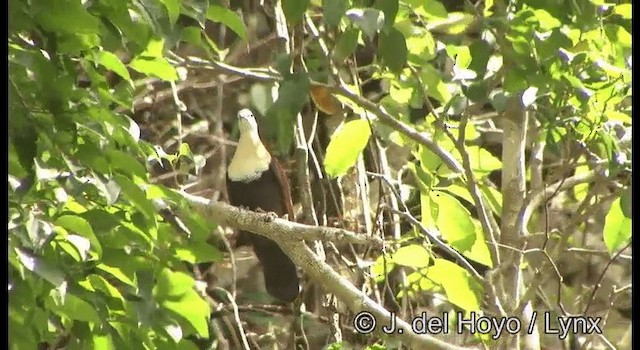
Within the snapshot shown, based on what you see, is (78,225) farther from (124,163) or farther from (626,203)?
(626,203)

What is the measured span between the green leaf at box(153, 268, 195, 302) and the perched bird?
12cm

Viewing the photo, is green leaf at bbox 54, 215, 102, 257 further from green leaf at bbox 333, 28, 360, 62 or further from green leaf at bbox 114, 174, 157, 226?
green leaf at bbox 333, 28, 360, 62

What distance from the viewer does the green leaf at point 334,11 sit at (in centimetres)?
76

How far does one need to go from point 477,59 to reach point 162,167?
0.36m

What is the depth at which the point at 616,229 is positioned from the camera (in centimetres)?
88

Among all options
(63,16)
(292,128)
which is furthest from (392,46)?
(63,16)

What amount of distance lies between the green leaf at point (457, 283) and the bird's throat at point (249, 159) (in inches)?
8.7

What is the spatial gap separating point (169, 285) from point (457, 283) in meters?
0.32

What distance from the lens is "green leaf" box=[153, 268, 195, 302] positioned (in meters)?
0.84

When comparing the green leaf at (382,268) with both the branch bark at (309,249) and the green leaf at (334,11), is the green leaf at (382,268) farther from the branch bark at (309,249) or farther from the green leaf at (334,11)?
the green leaf at (334,11)

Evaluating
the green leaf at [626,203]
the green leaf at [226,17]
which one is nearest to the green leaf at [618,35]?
the green leaf at [626,203]

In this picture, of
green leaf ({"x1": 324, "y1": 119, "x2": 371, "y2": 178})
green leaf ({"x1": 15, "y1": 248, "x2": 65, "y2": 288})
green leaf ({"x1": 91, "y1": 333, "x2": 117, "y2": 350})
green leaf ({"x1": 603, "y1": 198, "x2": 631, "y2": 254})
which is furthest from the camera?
green leaf ({"x1": 324, "y1": 119, "x2": 371, "y2": 178})

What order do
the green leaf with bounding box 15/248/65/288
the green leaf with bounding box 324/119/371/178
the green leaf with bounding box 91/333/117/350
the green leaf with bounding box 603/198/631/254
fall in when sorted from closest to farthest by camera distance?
1. the green leaf with bounding box 15/248/65/288
2. the green leaf with bounding box 91/333/117/350
3. the green leaf with bounding box 603/198/631/254
4. the green leaf with bounding box 324/119/371/178

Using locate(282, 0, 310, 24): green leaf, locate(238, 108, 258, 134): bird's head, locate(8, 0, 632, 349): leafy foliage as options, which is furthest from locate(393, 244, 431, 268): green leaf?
locate(282, 0, 310, 24): green leaf
